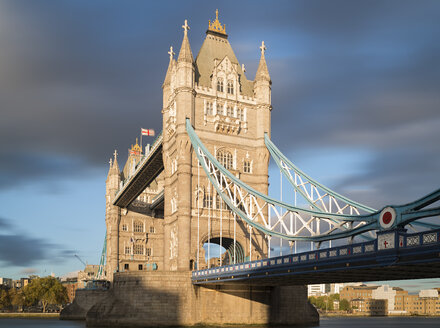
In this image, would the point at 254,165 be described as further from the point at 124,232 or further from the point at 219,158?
the point at 124,232

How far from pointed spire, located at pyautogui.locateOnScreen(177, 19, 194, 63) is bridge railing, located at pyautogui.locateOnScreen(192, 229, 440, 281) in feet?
84.0

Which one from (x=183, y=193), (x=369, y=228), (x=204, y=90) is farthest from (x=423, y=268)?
(x=204, y=90)

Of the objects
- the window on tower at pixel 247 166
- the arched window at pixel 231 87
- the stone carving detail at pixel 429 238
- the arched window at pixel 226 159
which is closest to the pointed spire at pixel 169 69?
the arched window at pixel 231 87

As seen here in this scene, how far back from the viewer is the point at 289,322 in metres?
58.8

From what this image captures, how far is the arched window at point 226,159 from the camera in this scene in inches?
2542

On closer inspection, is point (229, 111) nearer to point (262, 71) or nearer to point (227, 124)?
point (227, 124)

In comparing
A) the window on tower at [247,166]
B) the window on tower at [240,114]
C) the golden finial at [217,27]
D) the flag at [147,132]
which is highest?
the golden finial at [217,27]

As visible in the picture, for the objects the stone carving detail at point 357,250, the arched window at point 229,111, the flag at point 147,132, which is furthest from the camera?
the flag at point 147,132

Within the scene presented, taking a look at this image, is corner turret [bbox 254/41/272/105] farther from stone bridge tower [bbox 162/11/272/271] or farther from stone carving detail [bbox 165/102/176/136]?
stone carving detail [bbox 165/102/176/136]

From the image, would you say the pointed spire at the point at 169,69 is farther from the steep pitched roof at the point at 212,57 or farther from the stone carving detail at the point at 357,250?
the stone carving detail at the point at 357,250

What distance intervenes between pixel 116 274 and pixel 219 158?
16898 millimetres

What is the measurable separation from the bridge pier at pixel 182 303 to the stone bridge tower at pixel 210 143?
4.07m

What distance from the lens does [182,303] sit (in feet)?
181

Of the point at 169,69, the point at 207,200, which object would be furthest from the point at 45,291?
the point at 207,200
